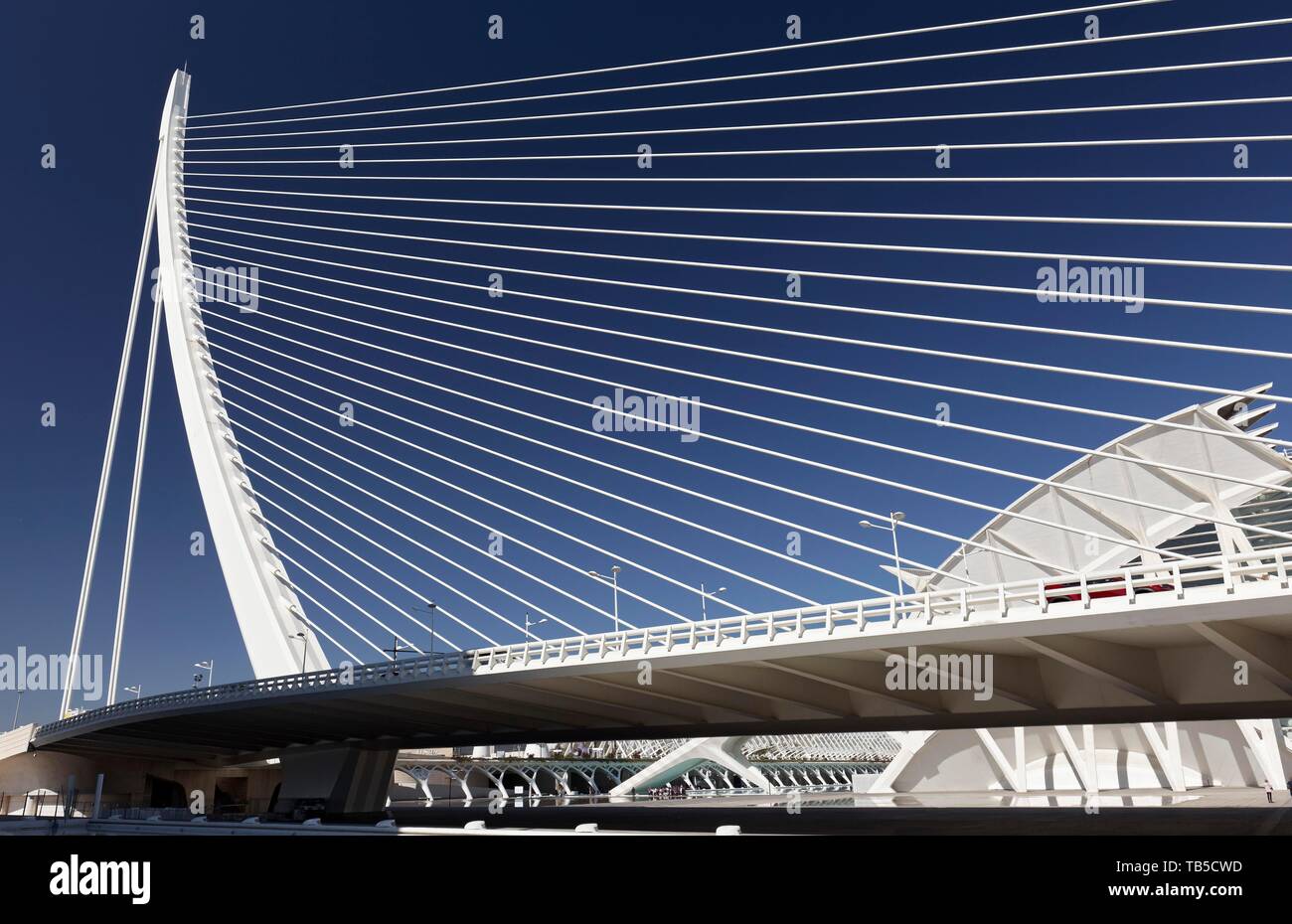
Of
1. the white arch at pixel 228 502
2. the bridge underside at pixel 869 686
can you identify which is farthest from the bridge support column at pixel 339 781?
the white arch at pixel 228 502

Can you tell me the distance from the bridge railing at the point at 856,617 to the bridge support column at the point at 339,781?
7350 mm

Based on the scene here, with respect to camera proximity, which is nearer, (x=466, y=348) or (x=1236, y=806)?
(x=466, y=348)

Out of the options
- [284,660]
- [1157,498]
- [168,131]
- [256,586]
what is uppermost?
[168,131]

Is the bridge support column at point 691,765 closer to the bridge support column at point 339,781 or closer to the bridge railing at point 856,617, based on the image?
the bridge support column at point 339,781

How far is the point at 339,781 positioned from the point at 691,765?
37.4 meters

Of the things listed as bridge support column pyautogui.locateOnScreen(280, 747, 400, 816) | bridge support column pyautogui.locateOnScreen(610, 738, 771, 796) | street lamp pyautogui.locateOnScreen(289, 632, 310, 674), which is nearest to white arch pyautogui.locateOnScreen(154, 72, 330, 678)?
street lamp pyautogui.locateOnScreen(289, 632, 310, 674)

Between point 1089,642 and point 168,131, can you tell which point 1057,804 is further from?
point 168,131

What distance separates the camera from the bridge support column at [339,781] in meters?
35.4

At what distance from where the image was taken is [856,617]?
16.3m

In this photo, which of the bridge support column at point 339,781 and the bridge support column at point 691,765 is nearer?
the bridge support column at point 339,781

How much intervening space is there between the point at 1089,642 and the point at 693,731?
11.8m
